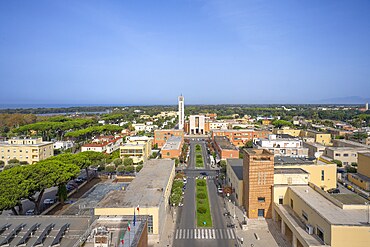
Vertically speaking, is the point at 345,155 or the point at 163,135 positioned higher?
the point at 163,135

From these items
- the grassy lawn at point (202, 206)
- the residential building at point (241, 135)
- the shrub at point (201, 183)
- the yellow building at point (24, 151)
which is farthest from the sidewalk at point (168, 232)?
the residential building at point (241, 135)

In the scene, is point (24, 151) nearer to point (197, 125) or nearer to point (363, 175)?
point (363, 175)

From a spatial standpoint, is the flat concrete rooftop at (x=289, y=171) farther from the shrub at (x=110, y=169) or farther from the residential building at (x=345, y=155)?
the shrub at (x=110, y=169)

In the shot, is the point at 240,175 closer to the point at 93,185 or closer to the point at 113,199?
the point at 113,199

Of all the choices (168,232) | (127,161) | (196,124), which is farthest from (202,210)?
(196,124)

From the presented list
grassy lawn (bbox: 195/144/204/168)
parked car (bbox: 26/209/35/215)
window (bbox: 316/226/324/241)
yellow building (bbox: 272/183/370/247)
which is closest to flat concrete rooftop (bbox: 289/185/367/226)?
yellow building (bbox: 272/183/370/247)
